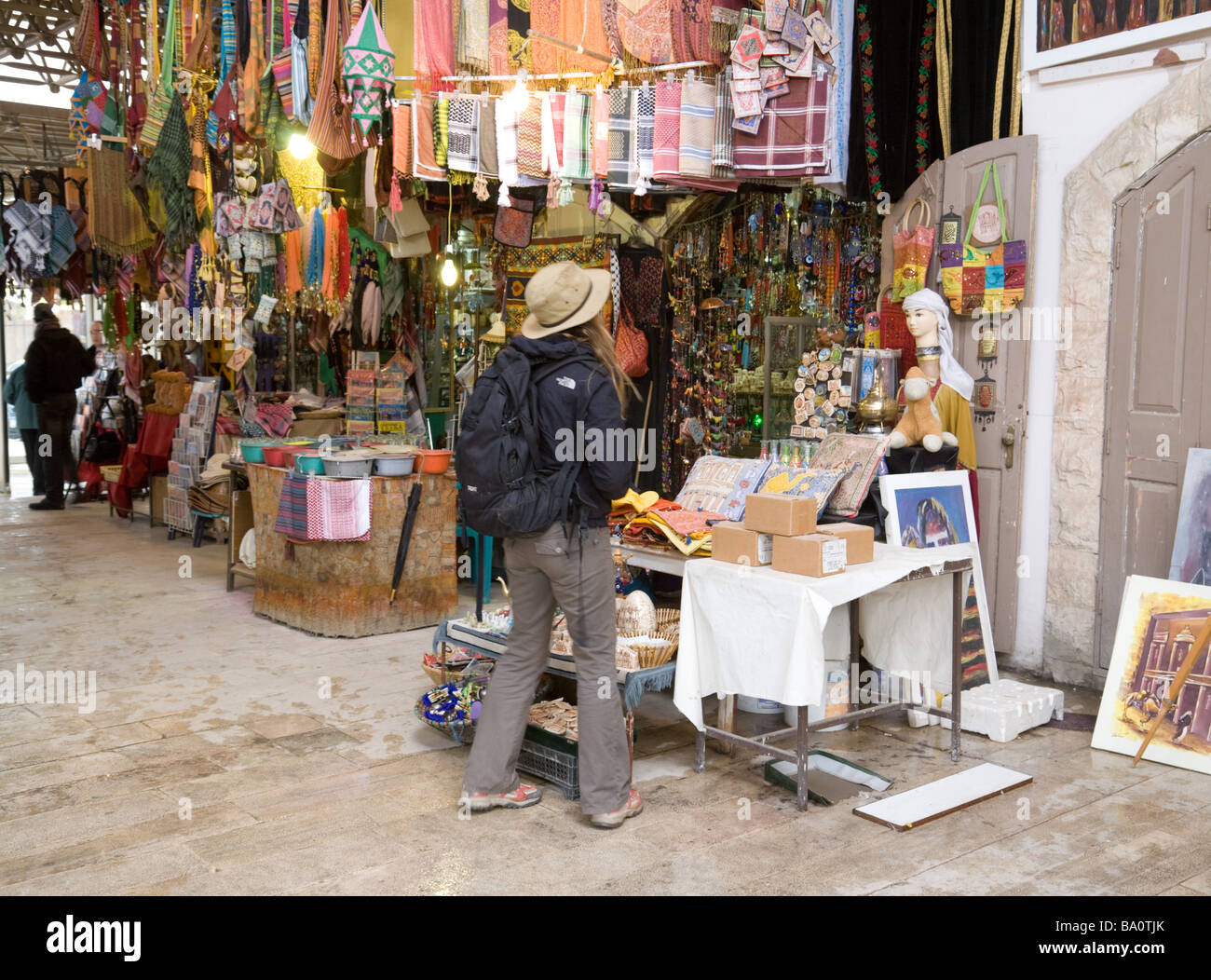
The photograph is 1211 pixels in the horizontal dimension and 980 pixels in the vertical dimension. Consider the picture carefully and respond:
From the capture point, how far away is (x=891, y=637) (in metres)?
4.61

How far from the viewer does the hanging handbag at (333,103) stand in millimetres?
6508

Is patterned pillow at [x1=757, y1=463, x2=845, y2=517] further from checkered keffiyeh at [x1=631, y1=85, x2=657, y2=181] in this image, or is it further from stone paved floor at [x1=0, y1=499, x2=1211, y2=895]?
checkered keffiyeh at [x1=631, y1=85, x2=657, y2=181]

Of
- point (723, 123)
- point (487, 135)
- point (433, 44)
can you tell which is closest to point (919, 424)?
point (723, 123)

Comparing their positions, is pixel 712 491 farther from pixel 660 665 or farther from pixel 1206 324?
pixel 1206 324

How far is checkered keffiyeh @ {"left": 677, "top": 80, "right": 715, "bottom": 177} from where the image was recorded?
234 inches

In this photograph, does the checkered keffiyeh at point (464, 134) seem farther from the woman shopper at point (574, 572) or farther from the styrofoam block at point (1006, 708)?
the styrofoam block at point (1006, 708)

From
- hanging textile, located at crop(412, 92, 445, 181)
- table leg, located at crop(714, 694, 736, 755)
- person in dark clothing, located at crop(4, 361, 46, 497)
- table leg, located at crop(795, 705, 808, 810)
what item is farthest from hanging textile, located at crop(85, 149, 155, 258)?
table leg, located at crop(795, 705, 808, 810)

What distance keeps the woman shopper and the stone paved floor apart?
0.57ft

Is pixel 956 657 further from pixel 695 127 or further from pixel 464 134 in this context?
pixel 464 134

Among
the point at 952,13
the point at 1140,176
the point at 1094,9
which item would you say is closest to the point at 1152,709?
the point at 1140,176

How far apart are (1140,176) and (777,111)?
1.79m

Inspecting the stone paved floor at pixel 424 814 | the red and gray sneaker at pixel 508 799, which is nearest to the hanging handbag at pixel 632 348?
the stone paved floor at pixel 424 814

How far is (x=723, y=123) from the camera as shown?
5965mm

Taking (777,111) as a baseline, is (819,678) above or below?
below
